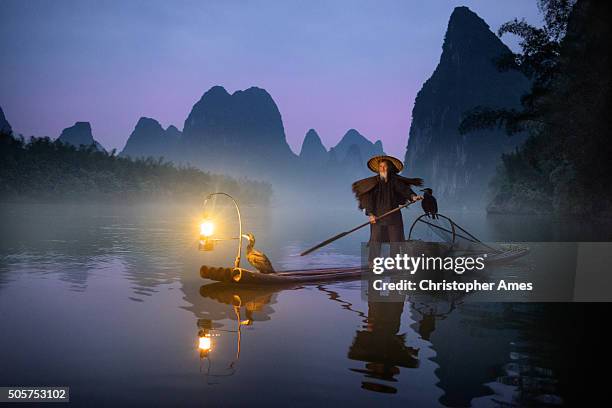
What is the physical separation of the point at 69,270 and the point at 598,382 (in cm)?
1330

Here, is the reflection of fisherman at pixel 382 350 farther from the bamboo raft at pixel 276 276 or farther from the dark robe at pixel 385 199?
the dark robe at pixel 385 199

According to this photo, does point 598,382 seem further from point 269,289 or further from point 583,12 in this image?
point 583,12

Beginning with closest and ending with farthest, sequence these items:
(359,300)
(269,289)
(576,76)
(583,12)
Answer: (359,300)
(269,289)
(576,76)
(583,12)

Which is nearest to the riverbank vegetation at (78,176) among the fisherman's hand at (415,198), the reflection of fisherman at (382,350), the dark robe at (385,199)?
the dark robe at (385,199)

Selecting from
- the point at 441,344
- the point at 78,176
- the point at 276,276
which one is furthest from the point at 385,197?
the point at 78,176

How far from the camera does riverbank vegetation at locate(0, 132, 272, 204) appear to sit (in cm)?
7144

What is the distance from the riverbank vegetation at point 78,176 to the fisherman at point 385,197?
68.1 metres

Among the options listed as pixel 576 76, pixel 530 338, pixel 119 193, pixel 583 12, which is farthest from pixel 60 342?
pixel 119 193

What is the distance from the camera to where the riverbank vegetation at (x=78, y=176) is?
7144 cm

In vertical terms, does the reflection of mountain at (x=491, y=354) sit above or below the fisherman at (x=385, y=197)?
below

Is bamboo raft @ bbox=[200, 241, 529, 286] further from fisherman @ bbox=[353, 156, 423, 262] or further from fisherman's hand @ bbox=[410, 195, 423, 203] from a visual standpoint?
fisherman's hand @ bbox=[410, 195, 423, 203]

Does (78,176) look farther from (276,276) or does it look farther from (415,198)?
(415,198)

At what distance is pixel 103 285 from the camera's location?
12656mm

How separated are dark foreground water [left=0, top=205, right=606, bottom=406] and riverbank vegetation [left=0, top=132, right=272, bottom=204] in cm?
6566
